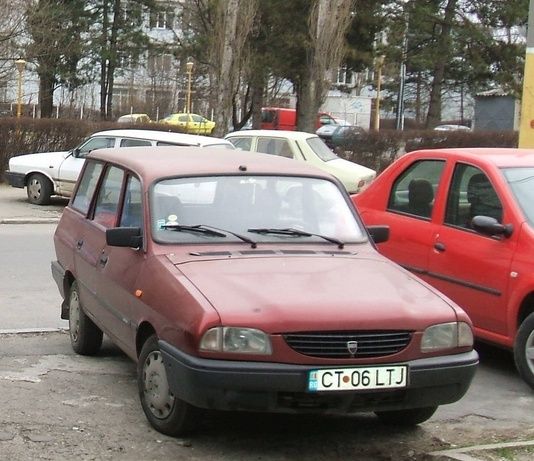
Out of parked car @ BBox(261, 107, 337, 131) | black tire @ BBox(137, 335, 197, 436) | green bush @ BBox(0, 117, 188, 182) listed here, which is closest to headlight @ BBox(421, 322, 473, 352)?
black tire @ BBox(137, 335, 197, 436)

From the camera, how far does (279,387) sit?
4.50m

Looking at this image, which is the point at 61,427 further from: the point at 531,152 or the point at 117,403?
the point at 531,152

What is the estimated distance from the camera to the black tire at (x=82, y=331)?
6871 millimetres

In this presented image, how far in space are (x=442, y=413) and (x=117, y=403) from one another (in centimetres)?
206

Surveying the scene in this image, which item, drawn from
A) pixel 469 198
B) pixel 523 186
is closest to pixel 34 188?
pixel 469 198

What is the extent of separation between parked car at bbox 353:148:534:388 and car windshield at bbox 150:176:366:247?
1.25 metres

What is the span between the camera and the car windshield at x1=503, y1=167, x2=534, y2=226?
675 centimetres

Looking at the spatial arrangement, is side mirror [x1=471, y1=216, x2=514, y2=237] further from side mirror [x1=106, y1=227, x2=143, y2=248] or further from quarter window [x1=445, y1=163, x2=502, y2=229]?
side mirror [x1=106, y1=227, x2=143, y2=248]

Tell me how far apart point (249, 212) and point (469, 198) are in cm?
217

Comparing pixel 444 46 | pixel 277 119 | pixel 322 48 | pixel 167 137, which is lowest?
pixel 167 137

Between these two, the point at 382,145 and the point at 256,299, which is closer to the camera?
the point at 256,299

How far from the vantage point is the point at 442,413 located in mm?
5852

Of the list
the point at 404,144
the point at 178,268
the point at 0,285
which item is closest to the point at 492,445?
the point at 178,268

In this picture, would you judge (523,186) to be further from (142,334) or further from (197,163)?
(142,334)
